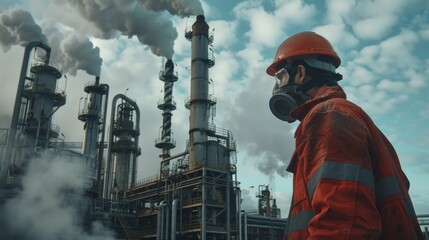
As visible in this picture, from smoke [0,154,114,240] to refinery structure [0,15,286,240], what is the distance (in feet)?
2.03

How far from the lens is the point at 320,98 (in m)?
1.93

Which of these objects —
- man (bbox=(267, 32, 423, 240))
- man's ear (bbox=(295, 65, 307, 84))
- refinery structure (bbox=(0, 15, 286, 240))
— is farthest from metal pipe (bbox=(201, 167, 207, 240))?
man (bbox=(267, 32, 423, 240))

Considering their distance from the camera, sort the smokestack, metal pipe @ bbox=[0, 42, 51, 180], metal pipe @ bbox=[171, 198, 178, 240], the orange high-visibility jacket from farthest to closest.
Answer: the smokestack
metal pipe @ bbox=[171, 198, 178, 240]
metal pipe @ bbox=[0, 42, 51, 180]
the orange high-visibility jacket

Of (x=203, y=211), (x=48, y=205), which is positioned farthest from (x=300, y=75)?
(x=203, y=211)

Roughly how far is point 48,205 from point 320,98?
879 inches

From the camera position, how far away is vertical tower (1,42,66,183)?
2639 centimetres

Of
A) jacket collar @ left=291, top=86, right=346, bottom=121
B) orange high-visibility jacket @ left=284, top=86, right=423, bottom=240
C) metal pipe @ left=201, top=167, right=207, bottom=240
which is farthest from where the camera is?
metal pipe @ left=201, top=167, right=207, bottom=240

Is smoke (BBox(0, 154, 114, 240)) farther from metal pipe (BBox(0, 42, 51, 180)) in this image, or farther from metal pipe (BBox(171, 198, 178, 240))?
metal pipe (BBox(171, 198, 178, 240))

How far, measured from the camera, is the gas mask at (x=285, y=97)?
7.50 ft

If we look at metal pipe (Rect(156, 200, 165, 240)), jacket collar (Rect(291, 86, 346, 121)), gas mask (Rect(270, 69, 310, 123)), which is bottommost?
jacket collar (Rect(291, 86, 346, 121))

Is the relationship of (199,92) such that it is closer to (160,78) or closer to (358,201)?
(160,78)

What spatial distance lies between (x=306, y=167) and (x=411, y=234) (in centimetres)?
48

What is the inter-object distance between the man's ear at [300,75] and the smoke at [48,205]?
71.2ft

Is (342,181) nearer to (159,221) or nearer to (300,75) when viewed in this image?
(300,75)
